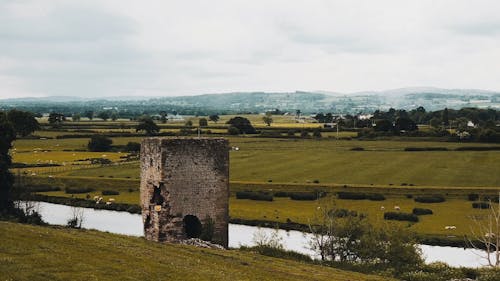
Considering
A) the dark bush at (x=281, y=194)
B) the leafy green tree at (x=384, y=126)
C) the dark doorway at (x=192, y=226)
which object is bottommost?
the dark bush at (x=281, y=194)

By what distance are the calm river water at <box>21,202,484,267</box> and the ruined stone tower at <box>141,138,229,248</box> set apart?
10591 mm

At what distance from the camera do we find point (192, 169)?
27641 millimetres

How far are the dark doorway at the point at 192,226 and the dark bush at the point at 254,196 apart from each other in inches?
1166

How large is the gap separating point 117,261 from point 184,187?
29.7 ft

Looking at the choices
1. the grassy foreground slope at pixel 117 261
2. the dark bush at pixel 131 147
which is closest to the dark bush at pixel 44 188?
the dark bush at pixel 131 147

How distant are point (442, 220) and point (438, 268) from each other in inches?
857

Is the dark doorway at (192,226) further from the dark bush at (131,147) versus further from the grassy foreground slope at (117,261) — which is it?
the dark bush at (131,147)

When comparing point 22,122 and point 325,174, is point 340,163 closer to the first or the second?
point 325,174

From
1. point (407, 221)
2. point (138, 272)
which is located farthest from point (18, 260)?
point (407, 221)

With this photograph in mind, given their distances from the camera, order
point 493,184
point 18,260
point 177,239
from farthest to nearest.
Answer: point 493,184 < point 177,239 < point 18,260

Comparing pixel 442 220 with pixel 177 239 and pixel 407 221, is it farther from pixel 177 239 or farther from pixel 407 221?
pixel 177 239

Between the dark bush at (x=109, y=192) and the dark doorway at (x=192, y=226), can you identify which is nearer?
the dark doorway at (x=192, y=226)

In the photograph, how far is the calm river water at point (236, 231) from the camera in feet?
131

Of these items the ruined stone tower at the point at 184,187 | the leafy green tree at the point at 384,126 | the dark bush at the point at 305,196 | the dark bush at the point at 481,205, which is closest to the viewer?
the ruined stone tower at the point at 184,187
